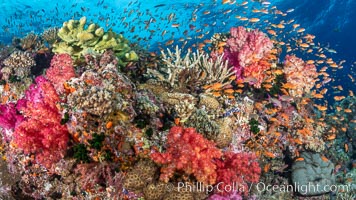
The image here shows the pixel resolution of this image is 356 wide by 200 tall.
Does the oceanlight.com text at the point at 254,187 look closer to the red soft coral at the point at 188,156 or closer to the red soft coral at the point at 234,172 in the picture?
the red soft coral at the point at 234,172

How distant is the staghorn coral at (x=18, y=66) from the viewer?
25.6 feet

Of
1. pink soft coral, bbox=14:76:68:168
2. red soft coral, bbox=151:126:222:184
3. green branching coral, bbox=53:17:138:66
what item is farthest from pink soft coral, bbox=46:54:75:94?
red soft coral, bbox=151:126:222:184

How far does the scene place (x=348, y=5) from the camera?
2952 centimetres

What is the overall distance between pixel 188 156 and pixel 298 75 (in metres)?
6.20

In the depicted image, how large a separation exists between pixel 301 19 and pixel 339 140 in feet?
80.7

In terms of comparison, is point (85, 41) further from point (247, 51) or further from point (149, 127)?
point (247, 51)

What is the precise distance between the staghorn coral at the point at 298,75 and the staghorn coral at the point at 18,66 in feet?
28.3

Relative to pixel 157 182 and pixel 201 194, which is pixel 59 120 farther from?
pixel 201 194

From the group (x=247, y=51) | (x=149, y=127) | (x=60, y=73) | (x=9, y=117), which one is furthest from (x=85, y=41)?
(x=247, y=51)

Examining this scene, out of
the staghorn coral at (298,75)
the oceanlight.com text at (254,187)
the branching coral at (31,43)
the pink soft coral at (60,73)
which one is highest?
the branching coral at (31,43)

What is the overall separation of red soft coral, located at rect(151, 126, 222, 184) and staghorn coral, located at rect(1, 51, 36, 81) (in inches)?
220

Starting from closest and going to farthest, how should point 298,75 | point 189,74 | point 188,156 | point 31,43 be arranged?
point 188,156
point 189,74
point 298,75
point 31,43

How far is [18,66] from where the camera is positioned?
8055 millimetres

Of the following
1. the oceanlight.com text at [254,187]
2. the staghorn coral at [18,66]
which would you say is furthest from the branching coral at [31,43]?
the oceanlight.com text at [254,187]
